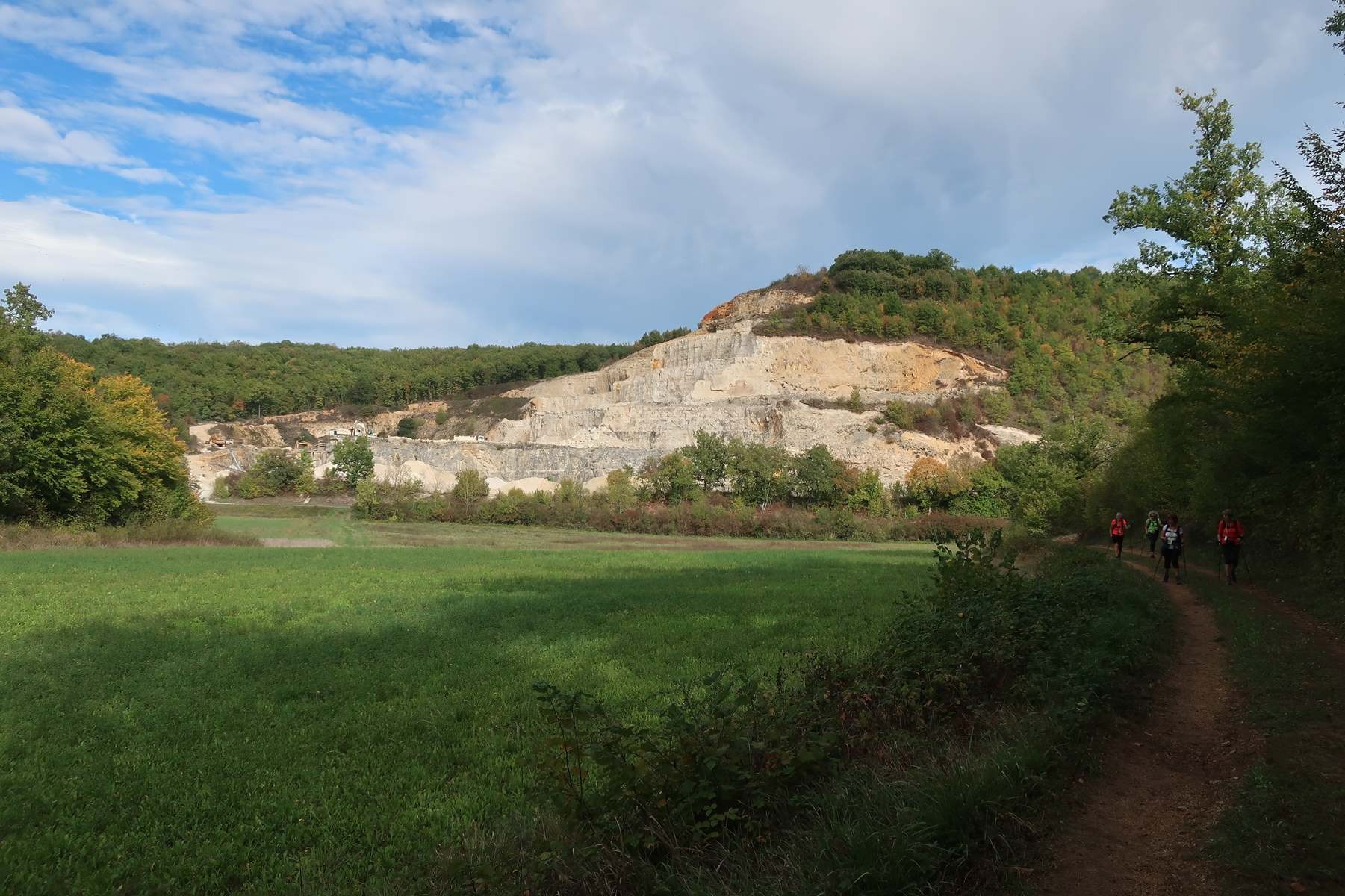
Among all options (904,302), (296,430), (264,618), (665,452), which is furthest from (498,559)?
(296,430)

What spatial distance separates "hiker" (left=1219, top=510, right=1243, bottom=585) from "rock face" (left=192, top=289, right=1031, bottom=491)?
2348 inches

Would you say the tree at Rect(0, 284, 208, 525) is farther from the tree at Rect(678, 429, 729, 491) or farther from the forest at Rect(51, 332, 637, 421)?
the forest at Rect(51, 332, 637, 421)

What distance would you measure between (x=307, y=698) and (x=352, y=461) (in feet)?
302

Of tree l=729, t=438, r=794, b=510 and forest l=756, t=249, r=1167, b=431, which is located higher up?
forest l=756, t=249, r=1167, b=431

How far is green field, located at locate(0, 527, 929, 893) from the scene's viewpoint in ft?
18.8

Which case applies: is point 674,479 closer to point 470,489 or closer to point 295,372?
point 470,489

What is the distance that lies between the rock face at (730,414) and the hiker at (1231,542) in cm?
5964

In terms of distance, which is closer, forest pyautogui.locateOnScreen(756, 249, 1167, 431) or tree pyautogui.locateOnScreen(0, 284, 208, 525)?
tree pyautogui.locateOnScreen(0, 284, 208, 525)

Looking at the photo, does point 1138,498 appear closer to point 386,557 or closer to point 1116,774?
point 1116,774

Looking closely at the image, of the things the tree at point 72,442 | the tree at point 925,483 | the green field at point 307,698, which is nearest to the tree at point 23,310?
the tree at point 72,442

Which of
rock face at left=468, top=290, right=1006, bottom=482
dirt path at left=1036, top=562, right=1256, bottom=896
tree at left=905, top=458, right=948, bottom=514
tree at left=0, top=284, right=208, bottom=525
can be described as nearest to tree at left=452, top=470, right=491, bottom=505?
rock face at left=468, top=290, right=1006, bottom=482

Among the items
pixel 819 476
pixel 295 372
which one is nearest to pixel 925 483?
pixel 819 476

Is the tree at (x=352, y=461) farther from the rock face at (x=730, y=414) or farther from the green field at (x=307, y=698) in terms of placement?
the green field at (x=307, y=698)

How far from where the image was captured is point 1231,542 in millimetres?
16750
